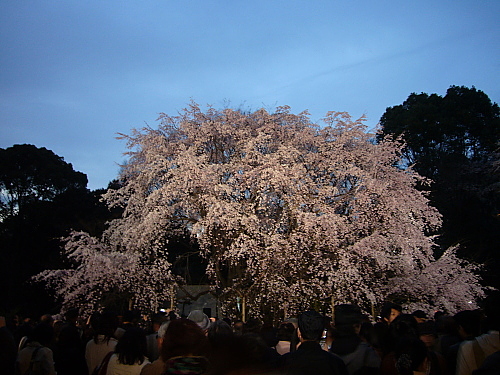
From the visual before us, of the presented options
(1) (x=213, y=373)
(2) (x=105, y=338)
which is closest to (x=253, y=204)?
(2) (x=105, y=338)

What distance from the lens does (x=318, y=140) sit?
60.9 feet

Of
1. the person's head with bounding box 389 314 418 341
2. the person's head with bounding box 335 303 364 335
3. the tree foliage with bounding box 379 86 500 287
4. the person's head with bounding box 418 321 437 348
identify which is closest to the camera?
the person's head with bounding box 335 303 364 335

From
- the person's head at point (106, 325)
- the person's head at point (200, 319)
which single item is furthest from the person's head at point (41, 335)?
the person's head at point (200, 319)

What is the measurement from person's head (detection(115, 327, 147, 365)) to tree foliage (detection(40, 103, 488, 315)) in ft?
36.9

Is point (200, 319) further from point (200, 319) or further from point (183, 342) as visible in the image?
point (183, 342)

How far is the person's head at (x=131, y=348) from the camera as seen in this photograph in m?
3.94

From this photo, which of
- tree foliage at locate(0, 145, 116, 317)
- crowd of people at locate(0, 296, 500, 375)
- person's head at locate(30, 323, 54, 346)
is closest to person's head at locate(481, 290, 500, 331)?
crowd of people at locate(0, 296, 500, 375)

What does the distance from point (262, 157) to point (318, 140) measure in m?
3.04

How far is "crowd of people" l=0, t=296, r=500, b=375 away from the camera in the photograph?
7.88ft

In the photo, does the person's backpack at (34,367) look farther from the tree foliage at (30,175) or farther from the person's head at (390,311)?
the tree foliage at (30,175)

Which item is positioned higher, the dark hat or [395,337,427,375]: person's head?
the dark hat

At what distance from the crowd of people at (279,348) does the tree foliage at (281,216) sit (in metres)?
9.20

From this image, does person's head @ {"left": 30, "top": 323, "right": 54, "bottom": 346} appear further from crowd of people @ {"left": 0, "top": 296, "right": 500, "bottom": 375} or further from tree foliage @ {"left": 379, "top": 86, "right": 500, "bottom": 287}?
tree foliage @ {"left": 379, "top": 86, "right": 500, "bottom": 287}

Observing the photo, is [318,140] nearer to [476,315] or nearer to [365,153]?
[365,153]
